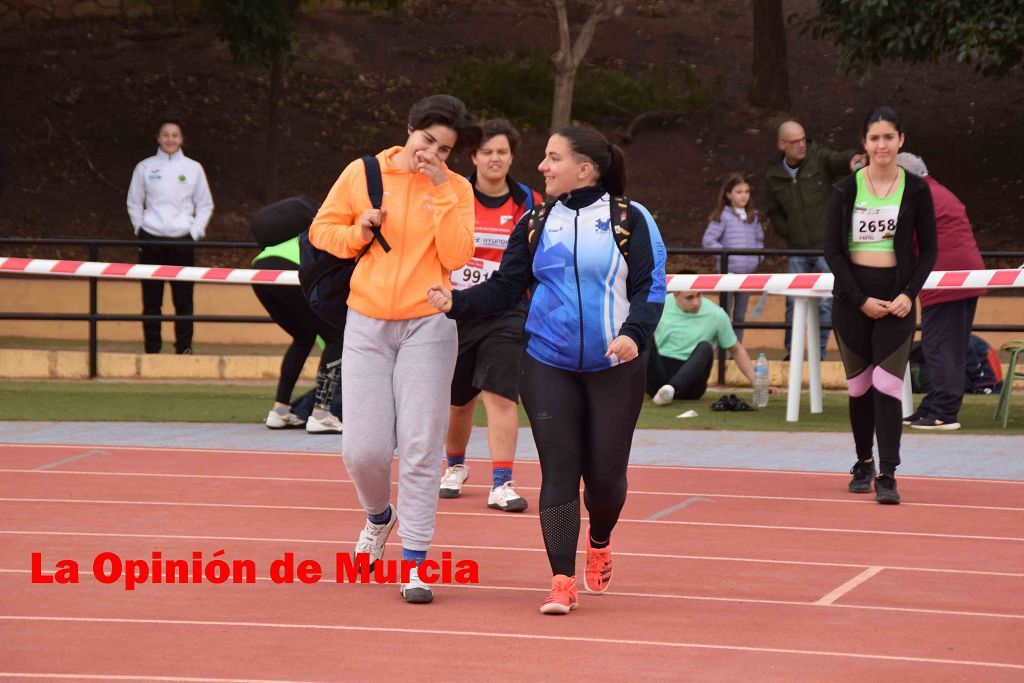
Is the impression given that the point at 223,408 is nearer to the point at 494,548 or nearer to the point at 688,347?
the point at 688,347

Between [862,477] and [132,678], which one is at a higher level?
[862,477]

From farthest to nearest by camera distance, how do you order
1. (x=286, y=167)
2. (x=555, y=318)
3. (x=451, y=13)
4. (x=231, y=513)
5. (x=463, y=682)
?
(x=451, y=13) < (x=286, y=167) < (x=231, y=513) < (x=555, y=318) < (x=463, y=682)

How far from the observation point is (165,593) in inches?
260

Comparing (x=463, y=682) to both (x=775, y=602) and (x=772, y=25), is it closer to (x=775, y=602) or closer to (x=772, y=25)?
(x=775, y=602)

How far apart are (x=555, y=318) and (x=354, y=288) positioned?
0.82m

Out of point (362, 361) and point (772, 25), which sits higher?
point (772, 25)

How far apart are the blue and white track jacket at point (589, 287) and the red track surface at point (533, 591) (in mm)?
974

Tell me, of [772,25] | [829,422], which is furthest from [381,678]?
Answer: [772,25]

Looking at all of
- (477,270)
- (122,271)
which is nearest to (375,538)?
(477,270)

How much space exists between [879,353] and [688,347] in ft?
15.3

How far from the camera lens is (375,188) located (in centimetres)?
654

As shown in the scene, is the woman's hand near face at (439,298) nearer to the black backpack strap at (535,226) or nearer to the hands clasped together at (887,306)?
the black backpack strap at (535,226)

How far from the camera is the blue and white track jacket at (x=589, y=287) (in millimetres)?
6242

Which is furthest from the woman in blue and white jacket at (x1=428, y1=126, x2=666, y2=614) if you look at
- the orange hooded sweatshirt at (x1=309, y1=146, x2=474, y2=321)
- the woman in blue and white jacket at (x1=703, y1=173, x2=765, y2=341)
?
the woman in blue and white jacket at (x1=703, y1=173, x2=765, y2=341)
